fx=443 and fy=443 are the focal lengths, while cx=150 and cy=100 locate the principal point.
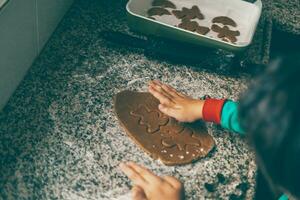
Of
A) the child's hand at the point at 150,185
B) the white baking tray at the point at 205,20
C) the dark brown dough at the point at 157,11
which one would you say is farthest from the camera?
the dark brown dough at the point at 157,11

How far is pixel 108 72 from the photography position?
1069 millimetres

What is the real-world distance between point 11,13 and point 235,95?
555 mm

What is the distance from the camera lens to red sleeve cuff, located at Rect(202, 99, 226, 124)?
0.99 m

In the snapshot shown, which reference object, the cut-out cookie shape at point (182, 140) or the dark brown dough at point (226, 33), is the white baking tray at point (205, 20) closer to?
the dark brown dough at point (226, 33)

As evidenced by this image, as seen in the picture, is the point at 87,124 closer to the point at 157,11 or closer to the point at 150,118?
the point at 150,118

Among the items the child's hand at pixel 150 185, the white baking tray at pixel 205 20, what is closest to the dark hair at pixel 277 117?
the child's hand at pixel 150 185

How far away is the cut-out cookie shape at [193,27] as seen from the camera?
1153 mm

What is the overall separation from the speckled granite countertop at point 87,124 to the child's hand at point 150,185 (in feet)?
0.06

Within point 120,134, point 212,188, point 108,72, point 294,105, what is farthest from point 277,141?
point 108,72

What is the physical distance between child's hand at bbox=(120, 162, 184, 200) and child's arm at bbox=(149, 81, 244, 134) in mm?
163

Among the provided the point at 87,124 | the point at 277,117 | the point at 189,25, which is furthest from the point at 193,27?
the point at 277,117

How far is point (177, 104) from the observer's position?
1.01 m

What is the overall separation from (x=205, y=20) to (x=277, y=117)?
0.62 meters

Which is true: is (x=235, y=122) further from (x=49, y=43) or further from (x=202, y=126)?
(x=49, y=43)
